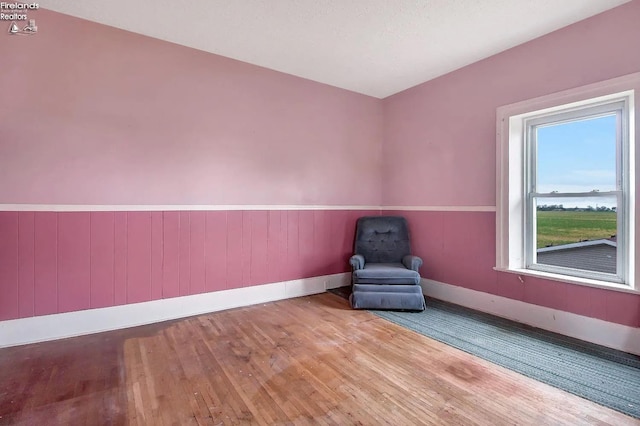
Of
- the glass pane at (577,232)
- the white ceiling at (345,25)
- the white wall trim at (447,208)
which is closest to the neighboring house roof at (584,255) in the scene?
the glass pane at (577,232)

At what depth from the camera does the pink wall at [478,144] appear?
8.04 feet

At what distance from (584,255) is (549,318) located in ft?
2.16

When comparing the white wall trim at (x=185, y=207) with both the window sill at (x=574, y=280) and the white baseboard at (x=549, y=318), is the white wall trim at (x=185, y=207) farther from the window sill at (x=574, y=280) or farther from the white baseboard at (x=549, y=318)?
the white baseboard at (x=549, y=318)

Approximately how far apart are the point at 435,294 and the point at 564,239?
1494 mm

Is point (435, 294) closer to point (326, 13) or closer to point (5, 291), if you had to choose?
point (326, 13)

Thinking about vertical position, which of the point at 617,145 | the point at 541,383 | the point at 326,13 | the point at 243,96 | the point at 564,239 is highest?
the point at 326,13

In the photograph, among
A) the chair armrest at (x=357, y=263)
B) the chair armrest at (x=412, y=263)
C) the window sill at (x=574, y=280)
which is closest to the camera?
the window sill at (x=574, y=280)

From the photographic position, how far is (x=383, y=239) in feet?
13.0

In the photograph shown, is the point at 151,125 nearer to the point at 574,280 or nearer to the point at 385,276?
the point at 385,276

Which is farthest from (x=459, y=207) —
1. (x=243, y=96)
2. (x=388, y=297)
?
(x=243, y=96)

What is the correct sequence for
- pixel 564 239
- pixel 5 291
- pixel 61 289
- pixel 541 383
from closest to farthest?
pixel 541 383 → pixel 5 291 → pixel 61 289 → pixel 564 239

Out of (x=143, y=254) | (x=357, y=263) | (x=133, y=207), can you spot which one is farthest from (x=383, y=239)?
(x=133, y=207)

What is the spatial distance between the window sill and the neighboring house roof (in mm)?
141

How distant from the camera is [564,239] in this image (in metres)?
2.88
